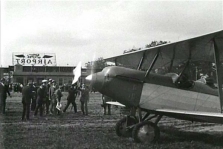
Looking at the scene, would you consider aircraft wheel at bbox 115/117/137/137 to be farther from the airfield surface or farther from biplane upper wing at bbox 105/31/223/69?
biplane upper wing at bbox 105/31/223/69

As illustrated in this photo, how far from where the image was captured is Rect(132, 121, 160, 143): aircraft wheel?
6917mm

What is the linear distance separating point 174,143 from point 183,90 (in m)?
1.35

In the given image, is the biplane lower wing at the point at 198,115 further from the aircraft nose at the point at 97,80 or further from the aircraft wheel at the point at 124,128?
the aircraft nose at the point at 97,80

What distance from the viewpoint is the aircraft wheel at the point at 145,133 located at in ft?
22.7

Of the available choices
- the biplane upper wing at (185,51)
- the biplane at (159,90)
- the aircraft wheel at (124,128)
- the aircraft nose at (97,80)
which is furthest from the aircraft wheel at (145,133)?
the biplane upper wing at (185,51)

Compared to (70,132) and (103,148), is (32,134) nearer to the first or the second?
(70,132)

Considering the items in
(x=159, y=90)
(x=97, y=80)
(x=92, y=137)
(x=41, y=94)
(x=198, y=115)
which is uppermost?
(x=97, y=80)

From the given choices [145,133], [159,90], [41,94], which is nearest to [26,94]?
[41,94]

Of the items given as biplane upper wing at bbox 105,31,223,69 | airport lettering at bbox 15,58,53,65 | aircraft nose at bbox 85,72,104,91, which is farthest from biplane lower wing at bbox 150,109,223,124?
airport lettering at bbox 15,58,53,65

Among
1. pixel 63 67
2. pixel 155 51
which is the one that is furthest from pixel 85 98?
pixel 63 67

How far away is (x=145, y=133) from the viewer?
273 inches

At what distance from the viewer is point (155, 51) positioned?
7.88 m

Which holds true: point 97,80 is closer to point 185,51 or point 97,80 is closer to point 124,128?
point 124,128

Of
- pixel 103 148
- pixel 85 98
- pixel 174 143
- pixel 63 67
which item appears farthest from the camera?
pixel 63 67
